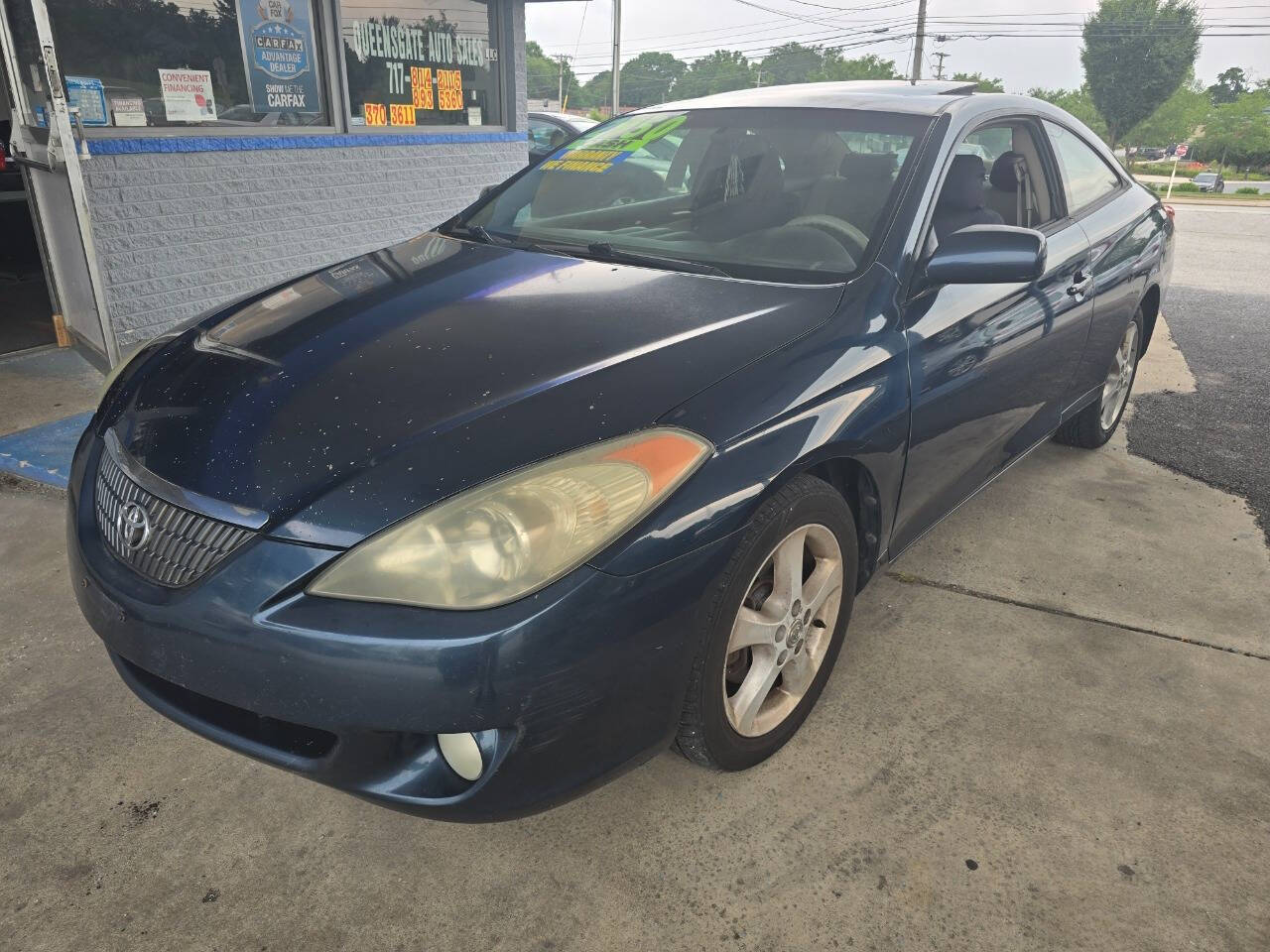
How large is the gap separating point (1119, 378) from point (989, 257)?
2280 mm

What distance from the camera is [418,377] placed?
6.32 feet

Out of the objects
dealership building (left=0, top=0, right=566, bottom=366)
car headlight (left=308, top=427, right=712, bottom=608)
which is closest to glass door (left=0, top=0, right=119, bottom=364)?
dealership building (left=0, top=0, right=566, bottom=366)

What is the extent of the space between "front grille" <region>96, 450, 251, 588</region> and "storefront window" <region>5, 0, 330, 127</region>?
3.66 m

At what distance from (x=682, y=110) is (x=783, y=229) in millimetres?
858

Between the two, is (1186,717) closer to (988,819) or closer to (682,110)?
(988,819)

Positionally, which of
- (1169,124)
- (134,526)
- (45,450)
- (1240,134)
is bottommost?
(1240,134)

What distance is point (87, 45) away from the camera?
15.1 ft

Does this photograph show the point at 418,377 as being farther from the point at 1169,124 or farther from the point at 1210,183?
the point at 1169,124

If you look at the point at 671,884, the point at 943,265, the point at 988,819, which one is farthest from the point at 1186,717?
the point at 671,884

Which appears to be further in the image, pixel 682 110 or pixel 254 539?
pixel 682 110

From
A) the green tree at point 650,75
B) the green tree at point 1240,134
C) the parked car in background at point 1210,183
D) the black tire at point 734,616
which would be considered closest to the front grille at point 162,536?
the black tire at point 734,616

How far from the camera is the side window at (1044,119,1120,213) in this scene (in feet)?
11.3

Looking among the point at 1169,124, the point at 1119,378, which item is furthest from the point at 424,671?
the point at 1169,124

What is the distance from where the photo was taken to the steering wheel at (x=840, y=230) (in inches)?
95.0
